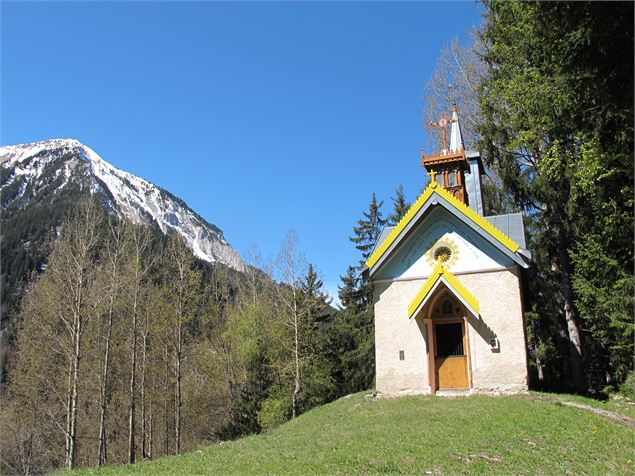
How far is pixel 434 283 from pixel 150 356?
20.2 meters

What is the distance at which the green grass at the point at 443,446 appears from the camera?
30.9ft

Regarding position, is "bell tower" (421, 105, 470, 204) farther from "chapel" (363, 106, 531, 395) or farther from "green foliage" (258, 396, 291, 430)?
"green foliage" (258, 396, 291, 430)

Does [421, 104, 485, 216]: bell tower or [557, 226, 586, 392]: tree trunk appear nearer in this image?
[421, 104, 485, 216]: bell tower

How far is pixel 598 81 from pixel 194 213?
152 meters

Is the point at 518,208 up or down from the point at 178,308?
up

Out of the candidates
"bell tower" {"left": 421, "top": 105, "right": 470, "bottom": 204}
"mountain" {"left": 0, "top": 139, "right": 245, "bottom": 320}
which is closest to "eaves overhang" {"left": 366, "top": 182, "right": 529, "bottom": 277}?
"bell tower" {"left": 421, "top": 105, "right": 470, "bottom": 204}

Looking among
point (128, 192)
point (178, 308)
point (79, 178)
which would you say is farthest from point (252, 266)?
point (128, 192)

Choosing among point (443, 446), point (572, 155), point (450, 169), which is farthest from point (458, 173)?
point (443, 446)

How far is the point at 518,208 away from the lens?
2536 centimetres

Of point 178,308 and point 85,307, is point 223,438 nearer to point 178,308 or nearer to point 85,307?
point 178,308

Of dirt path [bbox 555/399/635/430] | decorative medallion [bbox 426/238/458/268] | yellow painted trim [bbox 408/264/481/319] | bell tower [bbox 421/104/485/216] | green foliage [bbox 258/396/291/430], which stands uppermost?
bell tower [bbox 421/104/485/216]

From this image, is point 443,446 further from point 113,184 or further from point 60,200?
point 113,184

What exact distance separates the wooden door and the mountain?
36325mm

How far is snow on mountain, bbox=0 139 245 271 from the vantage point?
374 ft
